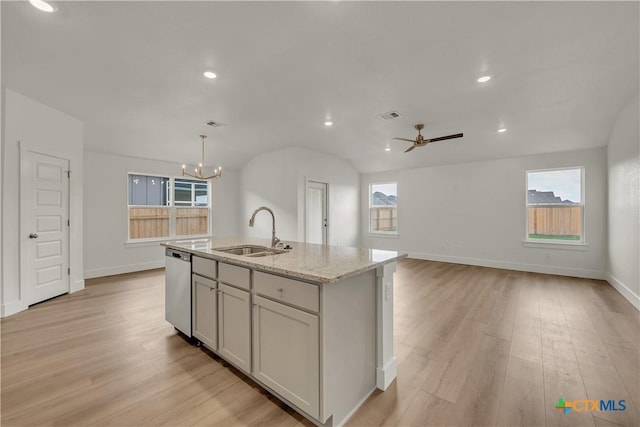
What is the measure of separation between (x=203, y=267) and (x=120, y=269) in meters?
4.30

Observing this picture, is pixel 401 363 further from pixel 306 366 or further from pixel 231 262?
pixel 231 262

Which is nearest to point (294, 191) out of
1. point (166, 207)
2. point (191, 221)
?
point (191, 221)

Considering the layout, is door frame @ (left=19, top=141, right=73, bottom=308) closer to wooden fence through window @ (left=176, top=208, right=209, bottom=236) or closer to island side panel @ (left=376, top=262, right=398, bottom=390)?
wooden fence through window @ (left=176, top=208, right=209, bottom=236)

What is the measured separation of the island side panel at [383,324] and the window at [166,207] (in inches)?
224

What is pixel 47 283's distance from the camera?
375cm

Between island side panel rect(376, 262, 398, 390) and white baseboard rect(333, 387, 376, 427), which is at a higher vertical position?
island side panel rect(376, 262, 398, 390)

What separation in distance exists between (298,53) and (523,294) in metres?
4.55

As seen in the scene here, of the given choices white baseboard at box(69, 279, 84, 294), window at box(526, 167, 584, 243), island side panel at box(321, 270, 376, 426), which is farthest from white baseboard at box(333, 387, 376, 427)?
window at box(526, 167, 584, 243)

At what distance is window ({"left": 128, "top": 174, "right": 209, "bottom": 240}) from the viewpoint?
18.7ft

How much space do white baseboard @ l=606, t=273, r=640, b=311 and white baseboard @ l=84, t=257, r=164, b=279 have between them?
8.02 metres

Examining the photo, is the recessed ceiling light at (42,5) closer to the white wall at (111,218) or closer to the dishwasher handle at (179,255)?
the dishwasher handle at (179,255)

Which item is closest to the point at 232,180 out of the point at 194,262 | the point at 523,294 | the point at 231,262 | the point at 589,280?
the point at 194,262

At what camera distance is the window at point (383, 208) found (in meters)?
7.50

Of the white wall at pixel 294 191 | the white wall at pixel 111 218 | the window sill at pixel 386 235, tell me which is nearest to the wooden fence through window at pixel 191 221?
the white wall at pixel 111 218
